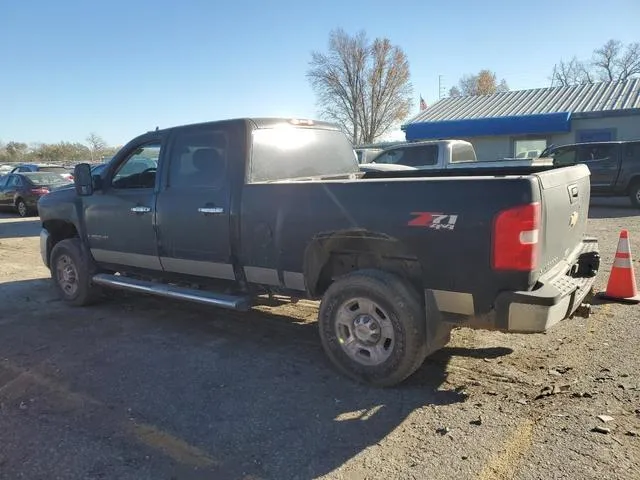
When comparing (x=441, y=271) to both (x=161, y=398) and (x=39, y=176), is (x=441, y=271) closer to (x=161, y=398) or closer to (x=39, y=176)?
(x=161, y=398)

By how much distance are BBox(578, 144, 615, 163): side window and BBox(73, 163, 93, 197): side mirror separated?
14.4 meters

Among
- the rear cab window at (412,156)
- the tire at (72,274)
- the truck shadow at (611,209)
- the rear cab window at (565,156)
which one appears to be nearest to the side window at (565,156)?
the rear cab window at (565,156)

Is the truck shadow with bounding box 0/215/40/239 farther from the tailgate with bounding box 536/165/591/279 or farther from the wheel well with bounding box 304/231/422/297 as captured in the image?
the tailgate with bounding box 536/165/591/279

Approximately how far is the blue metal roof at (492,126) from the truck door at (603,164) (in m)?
8.31

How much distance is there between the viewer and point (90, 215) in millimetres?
6301

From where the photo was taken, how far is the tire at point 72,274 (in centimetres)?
644

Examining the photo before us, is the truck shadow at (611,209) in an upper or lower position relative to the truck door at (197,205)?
lower

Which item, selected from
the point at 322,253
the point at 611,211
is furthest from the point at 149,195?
the point at 611,211

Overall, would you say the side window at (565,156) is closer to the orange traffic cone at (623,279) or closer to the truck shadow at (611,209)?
the truck shadow at (611,209)

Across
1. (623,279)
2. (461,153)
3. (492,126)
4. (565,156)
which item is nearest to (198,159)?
(623,279)

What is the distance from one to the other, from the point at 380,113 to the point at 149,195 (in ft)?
193

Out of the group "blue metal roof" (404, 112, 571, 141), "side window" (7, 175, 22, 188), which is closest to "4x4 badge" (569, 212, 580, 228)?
"side window" (7, 175, 22, 188)

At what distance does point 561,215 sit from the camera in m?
3.85

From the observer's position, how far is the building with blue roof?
23350mm
